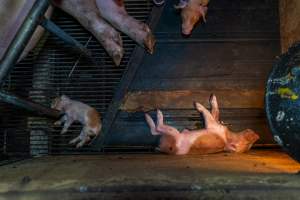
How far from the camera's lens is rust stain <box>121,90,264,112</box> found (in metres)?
2.55

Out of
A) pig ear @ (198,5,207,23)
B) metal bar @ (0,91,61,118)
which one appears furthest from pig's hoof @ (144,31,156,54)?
metal bar @ (0,91,61,118)

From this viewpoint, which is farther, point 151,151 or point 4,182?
point 151,151

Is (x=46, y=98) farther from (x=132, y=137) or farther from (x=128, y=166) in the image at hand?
(x=128, y=166)

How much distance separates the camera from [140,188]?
1.39 meters

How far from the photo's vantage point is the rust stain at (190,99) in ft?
8.38

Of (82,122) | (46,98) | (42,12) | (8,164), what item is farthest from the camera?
(46,98)

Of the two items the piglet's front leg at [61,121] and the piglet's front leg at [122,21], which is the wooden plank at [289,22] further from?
the piglet's front leg at [61,121]

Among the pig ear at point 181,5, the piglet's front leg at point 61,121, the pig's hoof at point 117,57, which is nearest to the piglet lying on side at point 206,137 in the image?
the pig's hoof at point 117,57

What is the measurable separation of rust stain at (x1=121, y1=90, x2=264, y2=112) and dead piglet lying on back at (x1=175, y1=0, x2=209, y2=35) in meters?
0.44

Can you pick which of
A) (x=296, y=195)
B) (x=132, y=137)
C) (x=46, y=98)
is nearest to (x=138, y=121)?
(x=132, y=137)

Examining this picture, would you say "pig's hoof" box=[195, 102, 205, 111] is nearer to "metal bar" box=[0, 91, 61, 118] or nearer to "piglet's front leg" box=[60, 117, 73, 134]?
"piglet's front leg" box=[60, 117, 73, 134]

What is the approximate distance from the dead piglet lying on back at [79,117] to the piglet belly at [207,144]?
2.13 feet

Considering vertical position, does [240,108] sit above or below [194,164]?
above

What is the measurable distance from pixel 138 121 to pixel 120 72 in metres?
0.37
